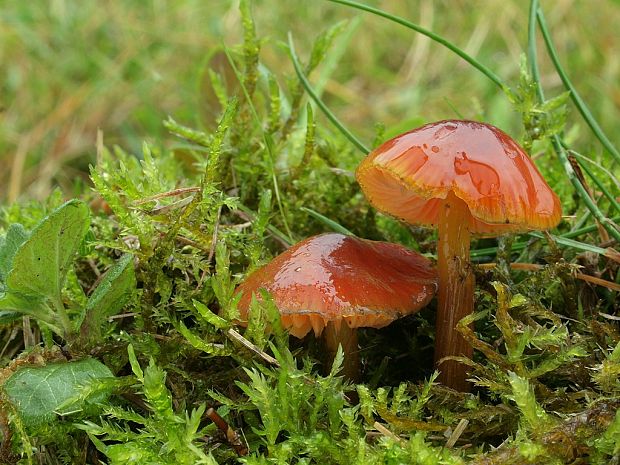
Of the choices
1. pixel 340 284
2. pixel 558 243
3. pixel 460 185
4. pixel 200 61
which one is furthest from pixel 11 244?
pixel 200 61

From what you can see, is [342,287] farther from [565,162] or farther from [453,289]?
[565,162]

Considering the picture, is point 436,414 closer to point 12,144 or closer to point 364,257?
point 364,257

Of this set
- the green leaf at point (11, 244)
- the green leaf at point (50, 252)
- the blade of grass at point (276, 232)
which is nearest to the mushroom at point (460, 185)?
the blade of grass at point (276, 232)

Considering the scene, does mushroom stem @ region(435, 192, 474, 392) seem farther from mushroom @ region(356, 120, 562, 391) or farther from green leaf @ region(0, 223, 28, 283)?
green leaf @ region(0, 223, 28, 283)

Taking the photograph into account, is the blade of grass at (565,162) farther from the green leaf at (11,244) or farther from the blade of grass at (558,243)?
the green leaf at (11,244)

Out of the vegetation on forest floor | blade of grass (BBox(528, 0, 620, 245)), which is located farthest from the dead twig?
blade of grass (BBox(528, 0, 620, 245))

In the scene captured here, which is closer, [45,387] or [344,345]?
[45,387]
